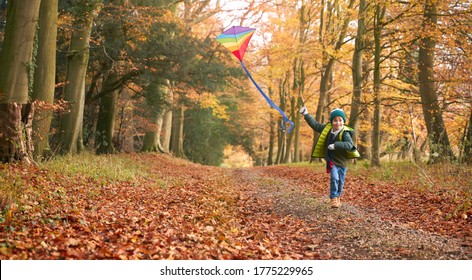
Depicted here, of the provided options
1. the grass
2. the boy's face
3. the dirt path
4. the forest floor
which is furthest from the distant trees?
the dirt path

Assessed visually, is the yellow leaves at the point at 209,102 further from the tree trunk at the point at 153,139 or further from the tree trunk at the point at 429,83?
the tree trunk at the point at 429,83

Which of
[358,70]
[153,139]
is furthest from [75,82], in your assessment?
[358,70]

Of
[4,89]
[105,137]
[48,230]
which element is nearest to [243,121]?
[105,137]

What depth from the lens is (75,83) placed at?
14.3 metres

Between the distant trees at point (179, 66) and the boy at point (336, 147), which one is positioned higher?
the distant trees at point (179, 66)

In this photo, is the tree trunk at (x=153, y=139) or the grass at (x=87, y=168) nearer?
the grass at (x=87, y=168)

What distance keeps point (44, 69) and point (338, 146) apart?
8.18 metres

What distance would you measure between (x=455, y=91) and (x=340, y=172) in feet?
33.4

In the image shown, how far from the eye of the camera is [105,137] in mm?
19719

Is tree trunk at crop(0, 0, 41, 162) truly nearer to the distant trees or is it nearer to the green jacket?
the distant trees

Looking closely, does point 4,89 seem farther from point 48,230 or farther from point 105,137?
point 105,137

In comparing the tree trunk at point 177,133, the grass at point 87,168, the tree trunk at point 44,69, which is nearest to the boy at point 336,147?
the grass at point 87,168

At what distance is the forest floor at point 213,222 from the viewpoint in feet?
16.2

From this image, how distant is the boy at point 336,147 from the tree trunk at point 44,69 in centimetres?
728
